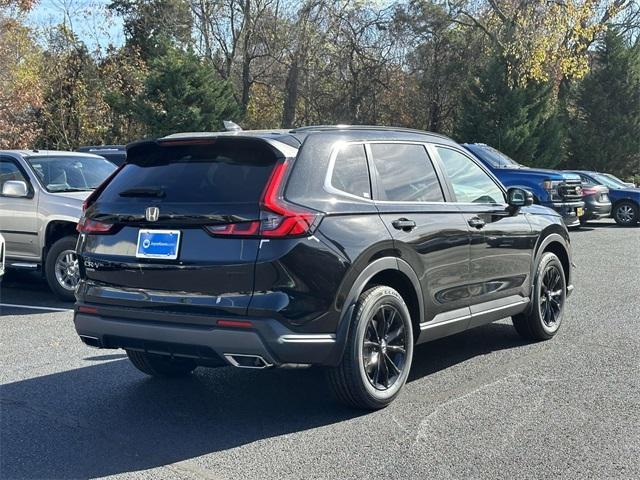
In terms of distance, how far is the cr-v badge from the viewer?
469cm

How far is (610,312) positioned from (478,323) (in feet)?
9.77

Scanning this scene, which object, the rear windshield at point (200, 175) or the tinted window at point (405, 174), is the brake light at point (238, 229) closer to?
the rear windshield at point (200, 175)

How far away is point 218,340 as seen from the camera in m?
4.41

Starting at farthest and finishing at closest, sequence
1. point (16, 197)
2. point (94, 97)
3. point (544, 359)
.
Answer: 1. point (94, 97)
2. point (16, 197)
3. point (544, 359)

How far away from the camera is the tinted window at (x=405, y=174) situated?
5.33 meters

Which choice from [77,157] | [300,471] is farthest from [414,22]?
[300,471]

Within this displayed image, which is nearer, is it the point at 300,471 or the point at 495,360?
the point at 300,471

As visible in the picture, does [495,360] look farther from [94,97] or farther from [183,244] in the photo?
[94,97]

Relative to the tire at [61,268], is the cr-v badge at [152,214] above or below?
above

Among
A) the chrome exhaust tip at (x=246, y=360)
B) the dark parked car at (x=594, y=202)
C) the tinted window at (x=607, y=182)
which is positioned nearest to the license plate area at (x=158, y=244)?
the chrome exhaust tip at (x=246, y=360)

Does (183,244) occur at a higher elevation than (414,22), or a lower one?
lower

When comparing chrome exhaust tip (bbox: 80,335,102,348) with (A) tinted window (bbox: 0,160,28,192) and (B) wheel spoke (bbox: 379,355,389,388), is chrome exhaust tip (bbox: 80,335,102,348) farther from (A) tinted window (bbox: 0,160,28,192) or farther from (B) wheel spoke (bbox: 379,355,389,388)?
(A) tinted window (bbox: 0,160,28,192)

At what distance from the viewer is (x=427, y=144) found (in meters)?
5.92

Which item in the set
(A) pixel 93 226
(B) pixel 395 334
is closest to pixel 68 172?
(A) pixel 93 226
